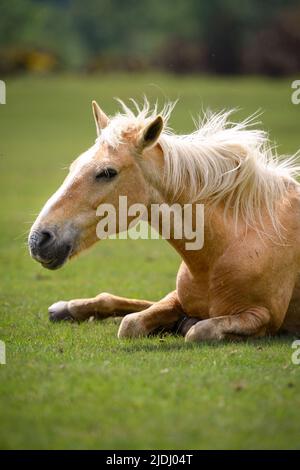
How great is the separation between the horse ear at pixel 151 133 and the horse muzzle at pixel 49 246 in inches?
39.1

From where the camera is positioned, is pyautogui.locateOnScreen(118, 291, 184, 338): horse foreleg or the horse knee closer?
the horse knee

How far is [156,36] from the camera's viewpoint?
251 ft

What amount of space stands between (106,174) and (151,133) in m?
0.50

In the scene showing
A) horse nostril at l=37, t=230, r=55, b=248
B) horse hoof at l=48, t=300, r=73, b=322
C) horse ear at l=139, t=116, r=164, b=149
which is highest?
horse ear at l=139, t=116, r=164, b=149

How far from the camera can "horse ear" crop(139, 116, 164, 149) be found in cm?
687

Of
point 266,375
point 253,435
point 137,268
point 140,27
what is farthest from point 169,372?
point 140,27

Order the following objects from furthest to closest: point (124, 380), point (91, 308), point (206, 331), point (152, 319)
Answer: point (91, 308) < point (152, 319) < point (206, 331) < point (124, 380)

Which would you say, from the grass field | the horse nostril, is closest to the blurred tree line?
the grass field

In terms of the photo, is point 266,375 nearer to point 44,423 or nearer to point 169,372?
point 169,372

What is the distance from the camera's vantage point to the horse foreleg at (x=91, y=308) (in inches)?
328

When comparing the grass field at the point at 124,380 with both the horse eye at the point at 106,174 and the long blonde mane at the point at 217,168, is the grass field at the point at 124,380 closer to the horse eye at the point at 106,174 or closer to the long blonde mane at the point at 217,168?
the long blonde mane at the point at 217,168

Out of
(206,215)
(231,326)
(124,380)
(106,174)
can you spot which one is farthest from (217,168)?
(124,380)

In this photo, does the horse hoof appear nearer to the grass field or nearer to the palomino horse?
the grass field

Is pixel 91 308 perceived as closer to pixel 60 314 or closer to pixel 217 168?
pixel 60 314
